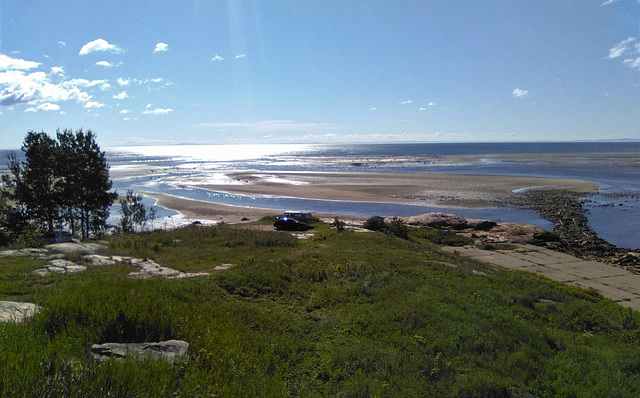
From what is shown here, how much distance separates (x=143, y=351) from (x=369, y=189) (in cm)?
4764

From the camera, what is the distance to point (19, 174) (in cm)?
2352

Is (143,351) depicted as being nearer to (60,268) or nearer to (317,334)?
(317,334)

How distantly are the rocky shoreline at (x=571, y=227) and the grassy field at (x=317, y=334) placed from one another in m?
11.3

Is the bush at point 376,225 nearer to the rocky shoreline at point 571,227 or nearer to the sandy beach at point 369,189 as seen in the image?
the rocky shoreline at point 571,227

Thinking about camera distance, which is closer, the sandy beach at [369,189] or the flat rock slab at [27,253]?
the flat rock slab at [27,253]

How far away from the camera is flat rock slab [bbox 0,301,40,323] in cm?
542

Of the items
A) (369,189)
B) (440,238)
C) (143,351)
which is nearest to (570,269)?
(440,238)

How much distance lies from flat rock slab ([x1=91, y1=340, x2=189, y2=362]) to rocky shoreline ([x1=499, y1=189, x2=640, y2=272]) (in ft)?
65.4

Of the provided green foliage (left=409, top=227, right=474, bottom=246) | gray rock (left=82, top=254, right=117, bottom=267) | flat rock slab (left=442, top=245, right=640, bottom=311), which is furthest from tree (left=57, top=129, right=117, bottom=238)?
flat rock slab (left=442, top=245, right=640, bottom=311)

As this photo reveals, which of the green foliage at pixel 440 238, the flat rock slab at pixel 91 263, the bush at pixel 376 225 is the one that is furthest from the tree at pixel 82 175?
the green foliage at pixel 440 238

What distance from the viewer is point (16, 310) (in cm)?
585

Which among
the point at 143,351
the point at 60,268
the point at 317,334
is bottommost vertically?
the point at 317,334

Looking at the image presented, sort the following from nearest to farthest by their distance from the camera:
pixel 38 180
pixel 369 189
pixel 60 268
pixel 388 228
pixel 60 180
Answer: pixel 60 268 < pixel 388 228 < pixel 38 180 < pixel 60 180 < pixel 369 189

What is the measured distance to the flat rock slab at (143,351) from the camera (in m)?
4.38
